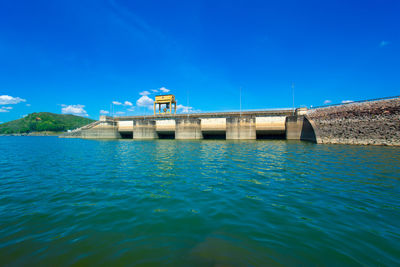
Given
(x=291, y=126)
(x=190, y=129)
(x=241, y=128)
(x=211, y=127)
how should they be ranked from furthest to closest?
(x=190, y=129) < (x=211, y=127) < (x=241, y=128) < (x=291, y=126)

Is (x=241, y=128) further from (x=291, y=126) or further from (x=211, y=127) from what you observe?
(x=291, y=126)

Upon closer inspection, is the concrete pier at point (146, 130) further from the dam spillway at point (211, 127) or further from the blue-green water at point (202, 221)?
the blue-green water at point (202, 221)

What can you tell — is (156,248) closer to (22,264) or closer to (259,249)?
(259,249)

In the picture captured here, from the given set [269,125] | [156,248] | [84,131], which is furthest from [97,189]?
[84,131]

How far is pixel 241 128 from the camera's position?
105 ft

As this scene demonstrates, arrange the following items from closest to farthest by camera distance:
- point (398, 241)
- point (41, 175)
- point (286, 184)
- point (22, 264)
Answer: point (22, 264)
point (398, 241)
point (286, 184)
point (41, 175)

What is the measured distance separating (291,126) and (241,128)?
27.9 ft

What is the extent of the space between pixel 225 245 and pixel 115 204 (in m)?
3.27

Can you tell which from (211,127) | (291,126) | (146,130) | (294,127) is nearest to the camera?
(294,127)

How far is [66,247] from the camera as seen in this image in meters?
2.88

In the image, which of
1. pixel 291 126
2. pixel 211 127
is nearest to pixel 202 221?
pixel 291 126

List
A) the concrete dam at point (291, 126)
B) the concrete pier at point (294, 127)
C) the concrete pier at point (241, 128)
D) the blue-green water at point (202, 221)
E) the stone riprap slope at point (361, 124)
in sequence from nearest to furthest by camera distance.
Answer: the blue-green water at point (202, 221), the stone riprap slope at point (361, 124), the concrete dam at point (291, 126), the concrete pier at point (294, 127), the concrete pier at point (241, 128)

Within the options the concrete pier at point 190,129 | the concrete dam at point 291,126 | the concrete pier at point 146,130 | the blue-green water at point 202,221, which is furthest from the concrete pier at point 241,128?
the blue-green water at point 202,221

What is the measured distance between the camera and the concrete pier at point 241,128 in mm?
31516
